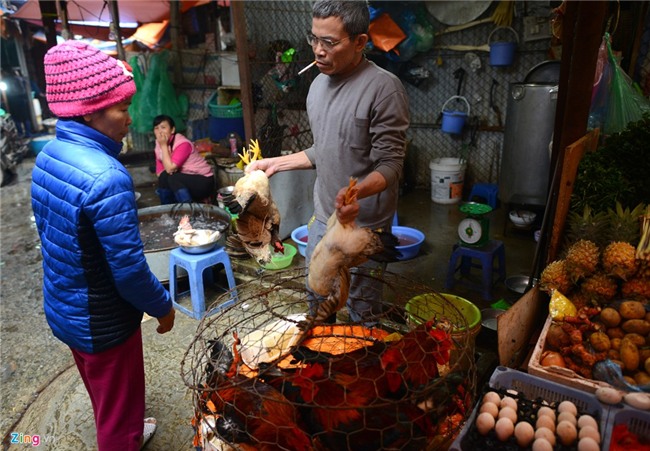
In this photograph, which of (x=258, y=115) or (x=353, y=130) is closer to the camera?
(x=353, y=130)

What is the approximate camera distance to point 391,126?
2.90 m

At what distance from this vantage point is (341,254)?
2305 millimetres

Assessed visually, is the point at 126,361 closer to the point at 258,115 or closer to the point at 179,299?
the point at 179,299

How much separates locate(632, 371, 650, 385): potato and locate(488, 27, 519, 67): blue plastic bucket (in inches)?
241

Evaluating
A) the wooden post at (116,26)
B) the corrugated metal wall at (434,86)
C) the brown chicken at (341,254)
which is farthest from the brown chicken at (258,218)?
the wooden post at (116,26)

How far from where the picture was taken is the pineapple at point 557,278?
3.04 meters

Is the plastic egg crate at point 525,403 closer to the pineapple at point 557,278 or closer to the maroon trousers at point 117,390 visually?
the pineapple at point 557,278

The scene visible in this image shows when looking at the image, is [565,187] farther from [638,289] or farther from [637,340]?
[637,340]

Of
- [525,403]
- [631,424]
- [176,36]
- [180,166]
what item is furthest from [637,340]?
[176,36]

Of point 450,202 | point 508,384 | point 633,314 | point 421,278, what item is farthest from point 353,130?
point 450,202

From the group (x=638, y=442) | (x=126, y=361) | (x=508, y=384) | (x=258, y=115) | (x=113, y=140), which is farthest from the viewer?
(x=258, y=115)

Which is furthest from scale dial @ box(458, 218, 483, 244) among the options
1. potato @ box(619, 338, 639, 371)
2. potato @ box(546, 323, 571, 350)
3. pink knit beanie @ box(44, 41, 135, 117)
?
pink knit beanie @ box(44, 41, 135, 117)

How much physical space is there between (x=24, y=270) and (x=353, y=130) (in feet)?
18.9

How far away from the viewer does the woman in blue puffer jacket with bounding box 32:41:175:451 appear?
237 cm
